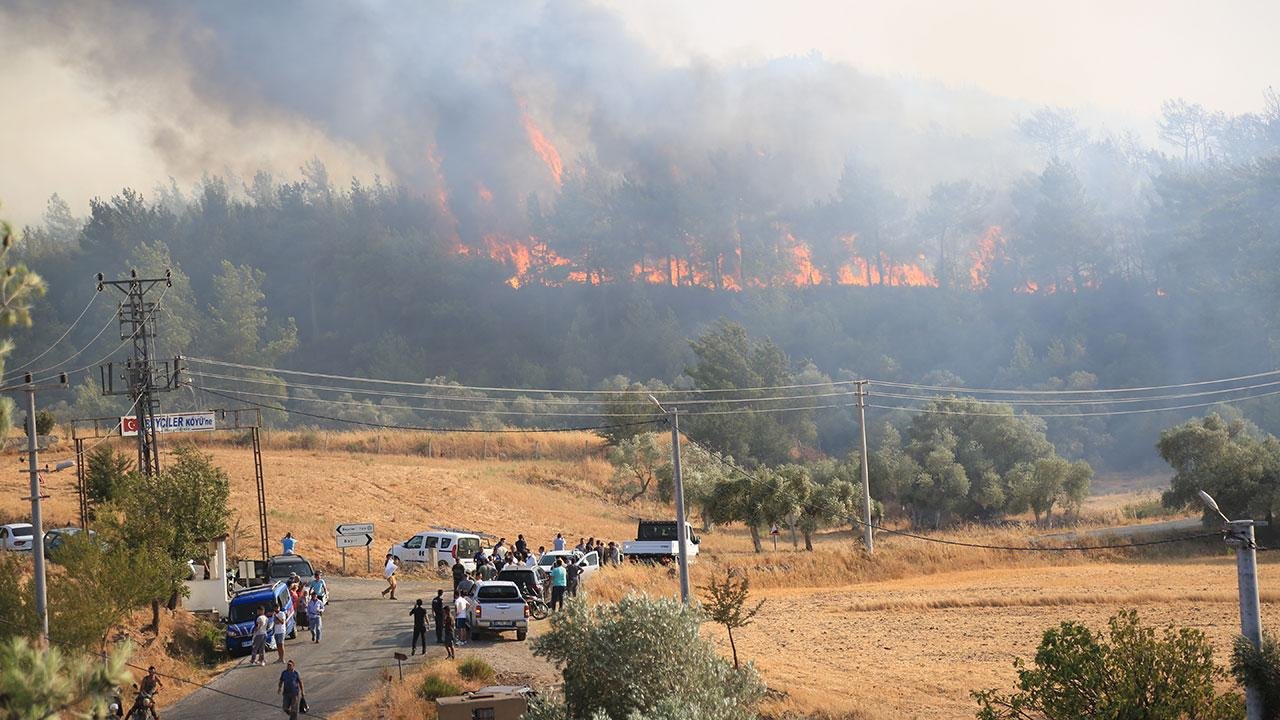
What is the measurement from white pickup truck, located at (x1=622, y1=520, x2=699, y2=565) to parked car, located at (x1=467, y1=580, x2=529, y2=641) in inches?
567

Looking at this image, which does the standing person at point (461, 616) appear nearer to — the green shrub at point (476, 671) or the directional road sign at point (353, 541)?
the green shrub at point (476, 671)

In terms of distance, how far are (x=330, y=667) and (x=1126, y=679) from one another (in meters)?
20.1

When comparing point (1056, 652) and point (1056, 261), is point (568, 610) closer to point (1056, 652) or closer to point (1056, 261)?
point (1056, 652)

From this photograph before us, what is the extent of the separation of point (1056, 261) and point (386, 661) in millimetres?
143013

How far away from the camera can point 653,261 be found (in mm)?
177250

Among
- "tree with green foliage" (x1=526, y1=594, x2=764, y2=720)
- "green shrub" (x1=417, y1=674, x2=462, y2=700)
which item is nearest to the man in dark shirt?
"green shrub" (x1=417, y1=674, x2=462, y2=700)

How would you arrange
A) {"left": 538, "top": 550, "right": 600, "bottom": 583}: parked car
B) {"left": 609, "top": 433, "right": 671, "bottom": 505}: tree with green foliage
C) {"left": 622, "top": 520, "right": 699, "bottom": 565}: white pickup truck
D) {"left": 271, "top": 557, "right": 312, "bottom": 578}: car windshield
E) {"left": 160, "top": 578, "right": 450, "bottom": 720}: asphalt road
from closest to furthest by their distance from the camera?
1. {"left": 160, "top": 578, "right": 450, "bottom": 720}: asphalt road
2. {"left": 271, "top": 557, "right": 312, "bottom": 578}: car windshield
3. {"left": 538, "top": 550, "right": 600, "bottom": 583}: parked car
4. {"left": 622, "top": 520, "right": 699, "bottom": 565}: white pickup truck
5. {"left": 609, "top": 433, "right": 671, "bottom": 505}: tree with green foliage

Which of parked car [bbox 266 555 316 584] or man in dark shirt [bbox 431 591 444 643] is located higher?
parked car [bbox 266 555 316 584]

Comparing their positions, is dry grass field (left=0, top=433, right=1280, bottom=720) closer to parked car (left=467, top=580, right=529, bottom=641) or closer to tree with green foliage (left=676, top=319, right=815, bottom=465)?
parked car (left=467, top=580, right=529, bottom=641)

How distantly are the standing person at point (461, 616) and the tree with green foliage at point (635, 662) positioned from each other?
11242 mm

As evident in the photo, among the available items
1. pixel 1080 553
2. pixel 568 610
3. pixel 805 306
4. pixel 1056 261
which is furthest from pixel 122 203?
pixel 568 610

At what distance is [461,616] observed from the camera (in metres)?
34.9

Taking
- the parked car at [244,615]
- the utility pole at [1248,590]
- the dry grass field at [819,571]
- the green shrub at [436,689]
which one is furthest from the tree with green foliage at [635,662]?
the parked car at [244,615]

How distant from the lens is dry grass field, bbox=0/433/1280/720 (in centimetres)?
3173
